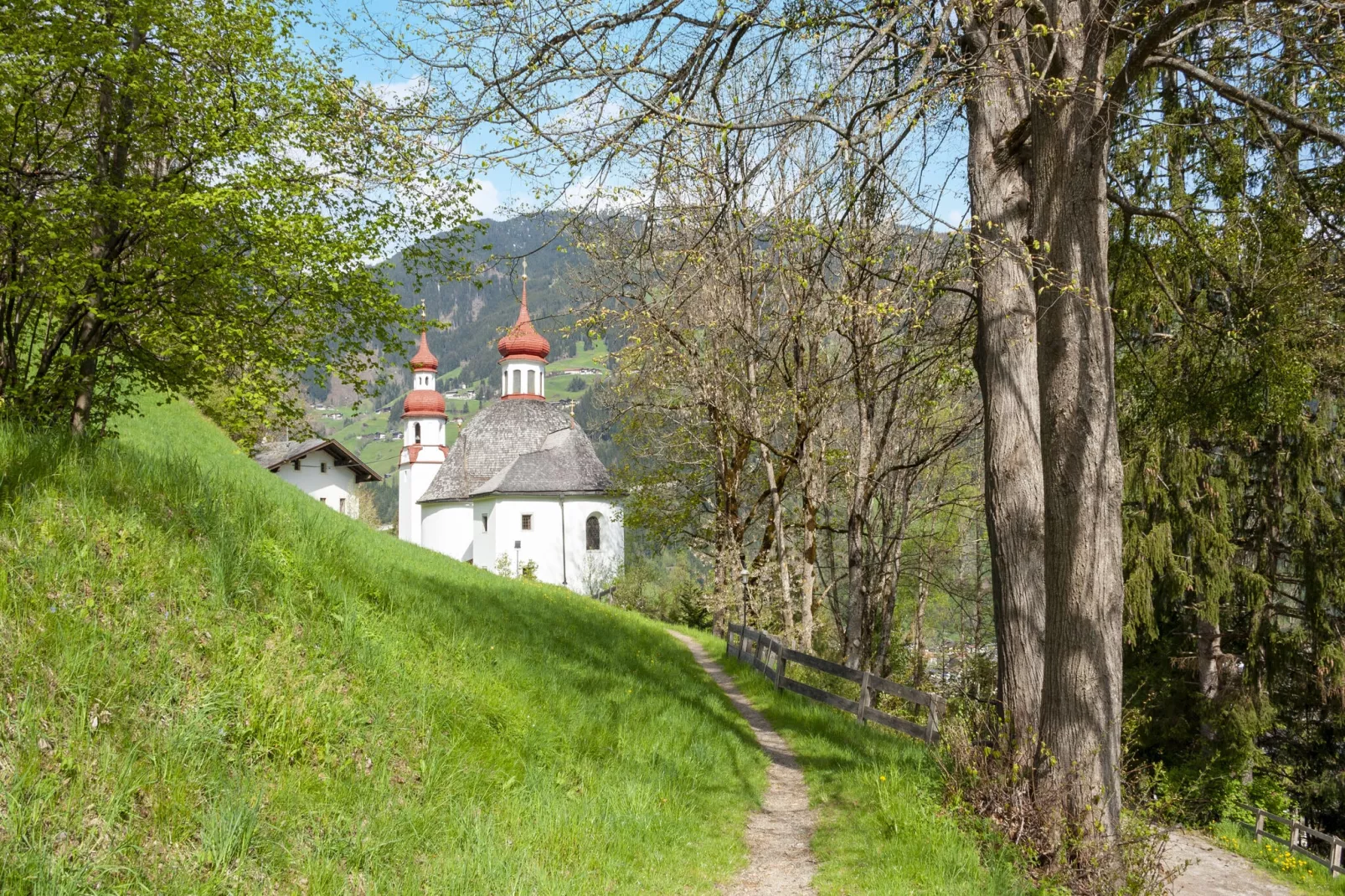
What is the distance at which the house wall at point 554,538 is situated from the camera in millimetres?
44500

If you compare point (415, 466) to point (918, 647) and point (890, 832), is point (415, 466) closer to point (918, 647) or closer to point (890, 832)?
point (918, 647)

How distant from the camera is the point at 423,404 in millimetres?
61219

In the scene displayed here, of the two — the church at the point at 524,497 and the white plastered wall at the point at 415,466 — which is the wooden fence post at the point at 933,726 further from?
the white plastered wall at the point at 415,466

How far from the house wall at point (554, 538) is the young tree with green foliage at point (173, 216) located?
32055 mm

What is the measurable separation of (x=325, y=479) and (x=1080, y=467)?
4594 centimetres

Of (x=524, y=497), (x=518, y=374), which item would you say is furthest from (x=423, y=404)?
(x=524, y=497)

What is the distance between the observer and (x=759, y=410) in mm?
17547

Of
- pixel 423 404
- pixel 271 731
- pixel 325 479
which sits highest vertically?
pixel 423 404

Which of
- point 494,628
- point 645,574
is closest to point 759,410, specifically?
point 494,628

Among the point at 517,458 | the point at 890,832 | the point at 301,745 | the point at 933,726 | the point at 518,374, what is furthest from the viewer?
the point at 518,374

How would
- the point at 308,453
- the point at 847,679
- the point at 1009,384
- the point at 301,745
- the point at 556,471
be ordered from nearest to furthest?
1. the point at 301,745
2. the point at 1009,384
3. the point at 847,679
4. the point at 308,453
5. the point at 556,471

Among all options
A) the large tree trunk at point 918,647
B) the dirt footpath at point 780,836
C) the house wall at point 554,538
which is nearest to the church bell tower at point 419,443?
the house wall at point 554,538

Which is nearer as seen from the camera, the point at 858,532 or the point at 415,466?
the point at 858,532

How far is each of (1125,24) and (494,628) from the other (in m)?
7.44
